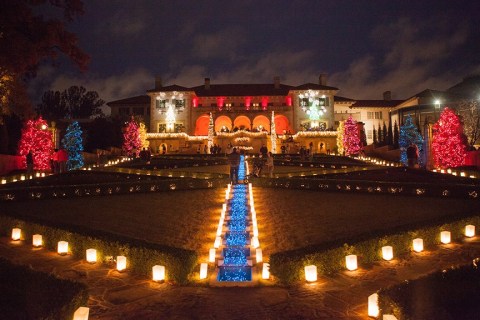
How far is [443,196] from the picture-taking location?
602 inches

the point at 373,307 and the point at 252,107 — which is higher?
the point at 252,107

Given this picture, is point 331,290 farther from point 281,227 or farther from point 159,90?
point 159,90

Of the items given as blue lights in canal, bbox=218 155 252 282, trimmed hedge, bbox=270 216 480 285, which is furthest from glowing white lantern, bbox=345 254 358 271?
blue lights in canal, bbox=218 155 252 282

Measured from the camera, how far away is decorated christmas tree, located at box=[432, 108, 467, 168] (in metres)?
26.7

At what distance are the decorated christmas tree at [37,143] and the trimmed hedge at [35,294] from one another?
2300 cm

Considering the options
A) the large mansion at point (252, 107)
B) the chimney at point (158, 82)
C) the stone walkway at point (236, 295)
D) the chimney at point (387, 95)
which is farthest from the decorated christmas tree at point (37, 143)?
the chimney at point (387, 95)

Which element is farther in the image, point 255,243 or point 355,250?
point 255,243

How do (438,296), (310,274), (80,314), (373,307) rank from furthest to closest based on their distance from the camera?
(310,274) < (438,296) < (373,307) < (80,314)

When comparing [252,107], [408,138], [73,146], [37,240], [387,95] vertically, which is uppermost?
[387,95]

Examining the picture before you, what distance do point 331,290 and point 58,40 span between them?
6.55 m

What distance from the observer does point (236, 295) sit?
256 inches

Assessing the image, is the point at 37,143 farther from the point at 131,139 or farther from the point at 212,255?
the point at 212,255

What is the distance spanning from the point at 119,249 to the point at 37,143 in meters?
22.3

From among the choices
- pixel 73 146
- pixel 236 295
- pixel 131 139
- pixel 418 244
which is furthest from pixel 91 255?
pixel 131 139
